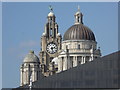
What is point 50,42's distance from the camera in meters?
123

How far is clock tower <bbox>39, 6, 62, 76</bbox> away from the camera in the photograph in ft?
393

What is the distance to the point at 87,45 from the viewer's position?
106562 millimetres

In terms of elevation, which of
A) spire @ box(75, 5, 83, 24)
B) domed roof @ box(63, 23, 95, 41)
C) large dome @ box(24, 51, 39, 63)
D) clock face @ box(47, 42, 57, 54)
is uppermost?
spire @ box(75, 5, 83, 24)

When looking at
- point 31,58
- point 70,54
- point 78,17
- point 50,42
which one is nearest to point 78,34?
point 78,17

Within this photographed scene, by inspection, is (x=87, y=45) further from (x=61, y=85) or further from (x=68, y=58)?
(x=61, y=85)

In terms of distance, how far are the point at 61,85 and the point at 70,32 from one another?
171 ft

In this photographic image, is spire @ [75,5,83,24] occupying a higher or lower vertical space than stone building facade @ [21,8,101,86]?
higher

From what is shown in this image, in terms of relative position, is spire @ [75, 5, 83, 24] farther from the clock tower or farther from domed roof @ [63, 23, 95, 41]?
the clock tower

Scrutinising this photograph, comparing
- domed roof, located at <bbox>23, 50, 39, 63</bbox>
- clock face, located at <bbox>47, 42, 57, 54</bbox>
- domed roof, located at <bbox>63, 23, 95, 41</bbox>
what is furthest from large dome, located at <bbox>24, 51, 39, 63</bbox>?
clock face, located at <bbox>47, 42, 57, 54</bbox>

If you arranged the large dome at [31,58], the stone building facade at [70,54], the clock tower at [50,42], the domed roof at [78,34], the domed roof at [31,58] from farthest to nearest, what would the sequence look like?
the clock tower at [50,42] < the domed roof at [78,34] < the domed roof at [31,58] < the large dome at [31,58] < the stone building facade at [70,54]

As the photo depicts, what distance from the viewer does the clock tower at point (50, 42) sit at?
393 ft

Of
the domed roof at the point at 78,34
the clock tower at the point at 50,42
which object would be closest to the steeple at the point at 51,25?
the clock tower at the point at 50,42

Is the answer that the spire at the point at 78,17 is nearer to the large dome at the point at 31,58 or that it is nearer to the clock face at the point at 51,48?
the large dome at the point at 31,58

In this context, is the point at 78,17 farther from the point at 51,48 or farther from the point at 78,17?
the point at 51,48
